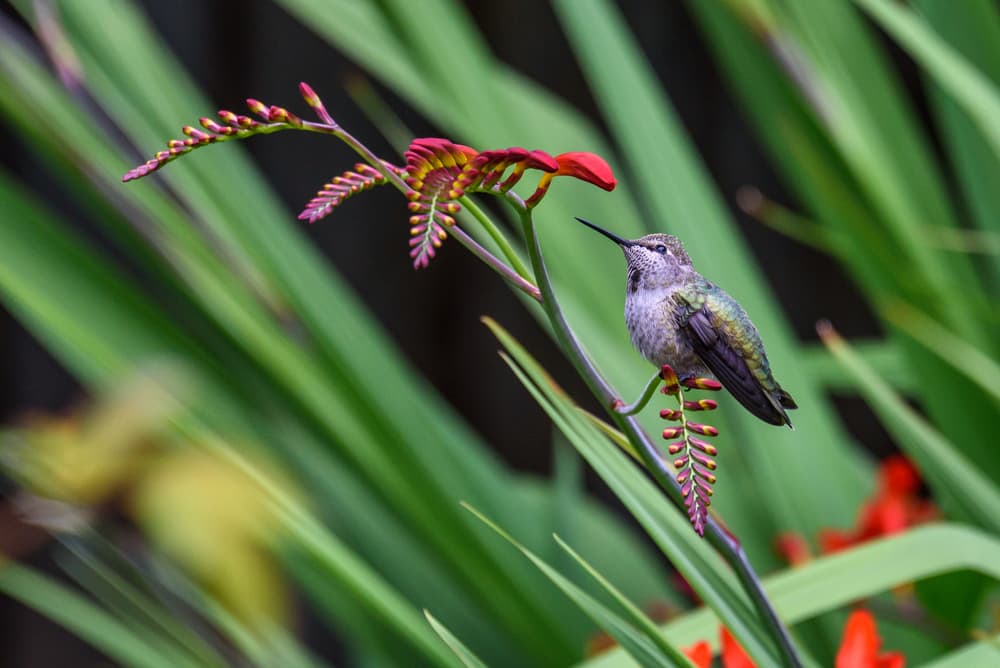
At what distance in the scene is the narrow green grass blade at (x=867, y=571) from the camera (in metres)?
0.44

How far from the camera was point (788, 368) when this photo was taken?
0.72m

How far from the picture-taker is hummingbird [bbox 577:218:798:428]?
0.73 feet

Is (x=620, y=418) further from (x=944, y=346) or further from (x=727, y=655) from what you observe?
(x=944, y=346)

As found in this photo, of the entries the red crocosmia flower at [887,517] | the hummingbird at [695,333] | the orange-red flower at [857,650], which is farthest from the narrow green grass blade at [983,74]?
the hummingbird at [695,333]

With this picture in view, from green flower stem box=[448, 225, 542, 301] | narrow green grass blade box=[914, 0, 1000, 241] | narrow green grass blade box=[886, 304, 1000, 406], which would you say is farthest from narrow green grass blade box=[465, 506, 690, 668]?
narrow green grass blade box=[914, 0, 1000, 241]

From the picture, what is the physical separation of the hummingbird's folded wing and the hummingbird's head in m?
0.01

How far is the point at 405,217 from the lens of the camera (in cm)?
186

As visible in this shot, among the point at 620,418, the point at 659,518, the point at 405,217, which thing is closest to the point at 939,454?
the point at 659,518

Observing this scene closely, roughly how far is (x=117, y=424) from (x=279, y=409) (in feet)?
0.88

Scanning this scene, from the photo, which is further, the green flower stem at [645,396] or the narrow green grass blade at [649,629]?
the narrow green grass blade at [649,629]

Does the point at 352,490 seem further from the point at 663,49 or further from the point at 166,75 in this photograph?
the point at 663,49

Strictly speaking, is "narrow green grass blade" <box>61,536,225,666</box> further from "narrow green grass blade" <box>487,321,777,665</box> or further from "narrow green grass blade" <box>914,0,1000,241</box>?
"narrow green grass blade" <box>914,0,1000,241</box>

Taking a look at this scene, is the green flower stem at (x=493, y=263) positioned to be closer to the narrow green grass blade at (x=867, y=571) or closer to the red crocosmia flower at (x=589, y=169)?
the red crocosmia flower at (x=589, y=169)

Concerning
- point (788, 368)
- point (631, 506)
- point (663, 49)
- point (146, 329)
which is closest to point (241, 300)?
point (146, 329)
